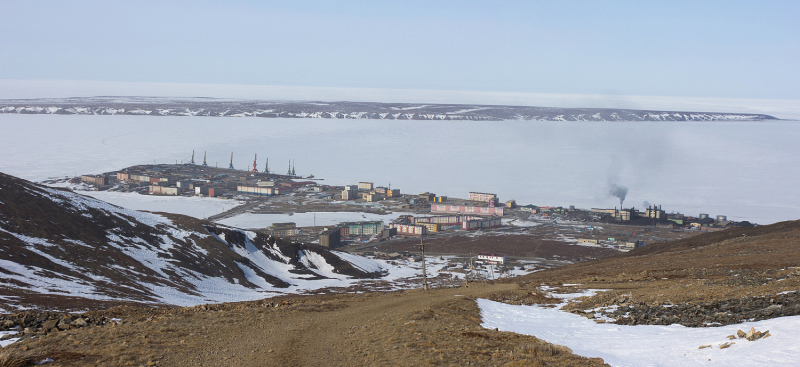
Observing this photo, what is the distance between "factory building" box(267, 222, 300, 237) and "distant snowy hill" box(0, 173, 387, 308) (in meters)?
22.3

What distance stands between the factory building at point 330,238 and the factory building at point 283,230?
510cm

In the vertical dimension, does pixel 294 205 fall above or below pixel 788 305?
below

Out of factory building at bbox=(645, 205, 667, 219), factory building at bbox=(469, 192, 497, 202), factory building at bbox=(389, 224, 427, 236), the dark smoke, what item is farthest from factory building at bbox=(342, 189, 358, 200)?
factory building at bbox=(645, 205, 667, 219)

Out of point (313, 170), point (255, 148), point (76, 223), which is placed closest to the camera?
point (76, 223)

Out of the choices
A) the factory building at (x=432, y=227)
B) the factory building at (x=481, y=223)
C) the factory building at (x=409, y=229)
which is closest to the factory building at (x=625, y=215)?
the factory building at (x=481, y=223)

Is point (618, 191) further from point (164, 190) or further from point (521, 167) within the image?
point (164, 190)

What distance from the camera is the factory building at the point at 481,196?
107m

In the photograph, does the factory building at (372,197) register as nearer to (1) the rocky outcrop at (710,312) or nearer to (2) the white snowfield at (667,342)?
(1) the rocky outcrop at (710,312)

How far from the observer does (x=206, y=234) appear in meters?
48.3

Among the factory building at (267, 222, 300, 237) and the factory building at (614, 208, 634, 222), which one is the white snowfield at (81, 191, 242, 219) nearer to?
the factory building at (267, 222, 300, 237)

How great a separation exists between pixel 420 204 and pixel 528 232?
1037 inches

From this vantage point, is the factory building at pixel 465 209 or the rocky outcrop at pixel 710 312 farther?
the factory building at pixel 465 209

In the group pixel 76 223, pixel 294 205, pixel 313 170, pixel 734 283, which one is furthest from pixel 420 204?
pixel 734 283

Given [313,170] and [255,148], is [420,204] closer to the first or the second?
[313,170]
